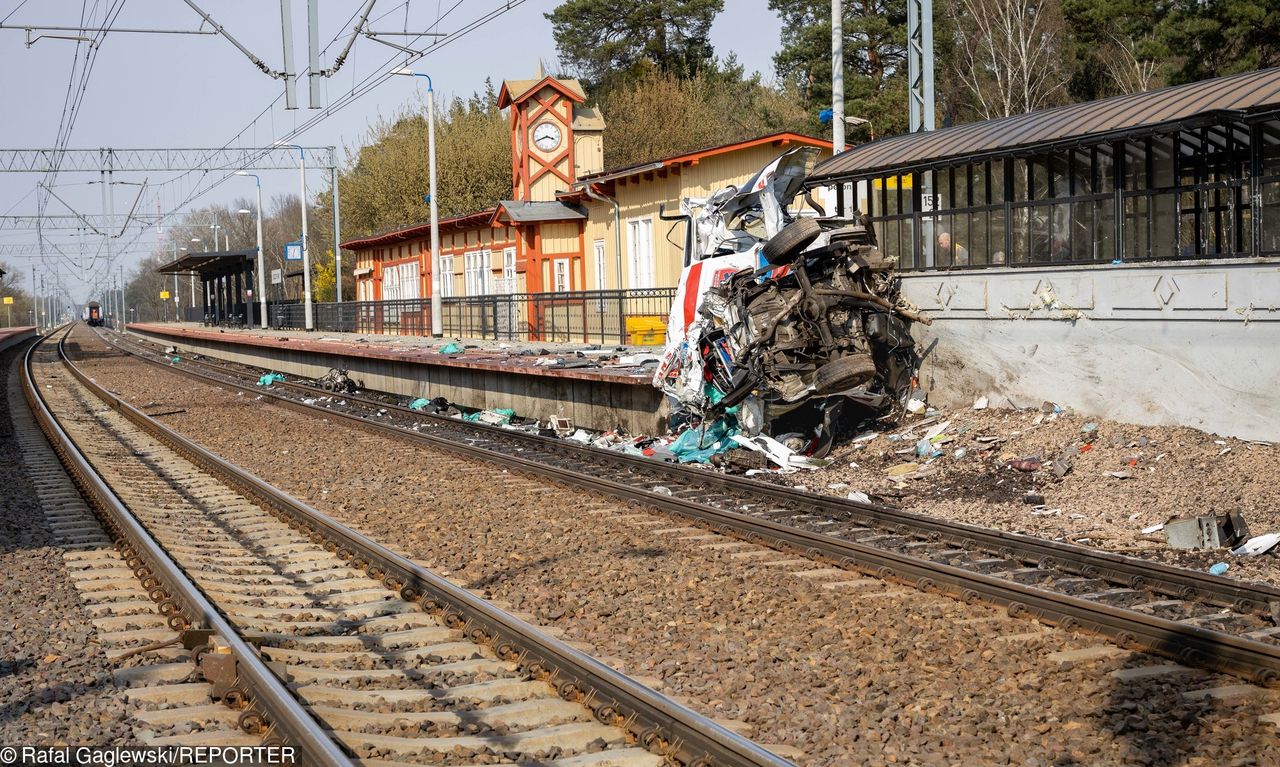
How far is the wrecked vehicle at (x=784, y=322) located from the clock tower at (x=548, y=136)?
76.6 ft

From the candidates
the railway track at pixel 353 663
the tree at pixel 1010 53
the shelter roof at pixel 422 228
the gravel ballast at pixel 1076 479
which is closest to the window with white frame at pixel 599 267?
the shelter roof at pixel 422 228

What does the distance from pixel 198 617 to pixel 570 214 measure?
29.4 m

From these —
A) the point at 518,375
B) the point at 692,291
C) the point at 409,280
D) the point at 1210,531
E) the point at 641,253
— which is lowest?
the point at 1210,531

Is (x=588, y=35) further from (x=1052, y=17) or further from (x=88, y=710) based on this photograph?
(x=88, y=710)

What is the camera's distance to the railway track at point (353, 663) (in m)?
5.58

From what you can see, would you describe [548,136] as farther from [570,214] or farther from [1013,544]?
[1013,544]

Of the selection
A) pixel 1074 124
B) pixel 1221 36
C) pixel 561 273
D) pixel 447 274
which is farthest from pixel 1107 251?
pixel 447 274

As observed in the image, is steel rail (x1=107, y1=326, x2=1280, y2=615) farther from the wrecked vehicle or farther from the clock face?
the clock face

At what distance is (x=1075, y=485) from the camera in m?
12.6

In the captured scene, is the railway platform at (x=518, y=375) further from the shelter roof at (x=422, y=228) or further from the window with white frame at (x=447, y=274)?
the window with white frame at (x=447, y=274)

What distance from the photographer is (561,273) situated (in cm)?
3772

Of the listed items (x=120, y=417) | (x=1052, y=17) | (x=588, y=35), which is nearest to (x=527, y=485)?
(x=120, y=417)

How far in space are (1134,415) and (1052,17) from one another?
38.0 meters

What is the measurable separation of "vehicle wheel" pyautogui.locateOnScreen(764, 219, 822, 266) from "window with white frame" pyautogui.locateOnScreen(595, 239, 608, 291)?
770 inches
